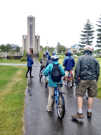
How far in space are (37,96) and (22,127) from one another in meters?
3.18

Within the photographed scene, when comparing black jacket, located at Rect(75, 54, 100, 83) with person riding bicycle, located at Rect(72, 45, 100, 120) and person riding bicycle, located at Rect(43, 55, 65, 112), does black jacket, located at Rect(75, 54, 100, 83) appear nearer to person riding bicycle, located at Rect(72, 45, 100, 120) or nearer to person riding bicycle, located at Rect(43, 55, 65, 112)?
person riding bicycle, located at Rect(72, 45, 100, 120)

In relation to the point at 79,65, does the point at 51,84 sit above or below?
below

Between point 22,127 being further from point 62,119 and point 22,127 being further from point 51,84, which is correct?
point 51,84

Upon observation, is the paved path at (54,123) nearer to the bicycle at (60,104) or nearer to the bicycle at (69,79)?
the bicycle at (60,104)

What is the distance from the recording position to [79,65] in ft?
15.4

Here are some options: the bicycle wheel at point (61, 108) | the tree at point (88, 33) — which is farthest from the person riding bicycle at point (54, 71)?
the tree at point (88, 33)

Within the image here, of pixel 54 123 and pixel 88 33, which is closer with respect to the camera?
pixel 54 123

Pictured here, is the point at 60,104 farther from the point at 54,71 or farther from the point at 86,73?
the point at 86,73

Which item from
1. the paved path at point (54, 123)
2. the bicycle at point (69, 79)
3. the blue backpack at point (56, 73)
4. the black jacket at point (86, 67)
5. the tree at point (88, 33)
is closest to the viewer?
the paved path at point (54, 123)

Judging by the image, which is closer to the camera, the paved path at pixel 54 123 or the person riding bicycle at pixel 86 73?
the paved path at pixel 54 123

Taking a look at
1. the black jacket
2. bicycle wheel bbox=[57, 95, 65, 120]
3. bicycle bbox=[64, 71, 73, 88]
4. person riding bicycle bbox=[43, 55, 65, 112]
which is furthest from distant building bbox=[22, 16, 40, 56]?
the black jacket

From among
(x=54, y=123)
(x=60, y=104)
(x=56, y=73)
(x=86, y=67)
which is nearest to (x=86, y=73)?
(x=86, y=67)

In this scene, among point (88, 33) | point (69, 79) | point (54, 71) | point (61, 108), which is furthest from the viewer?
point (88, 33)

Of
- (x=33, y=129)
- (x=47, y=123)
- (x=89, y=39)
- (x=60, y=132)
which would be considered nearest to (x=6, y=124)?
(x=33, y=129)
